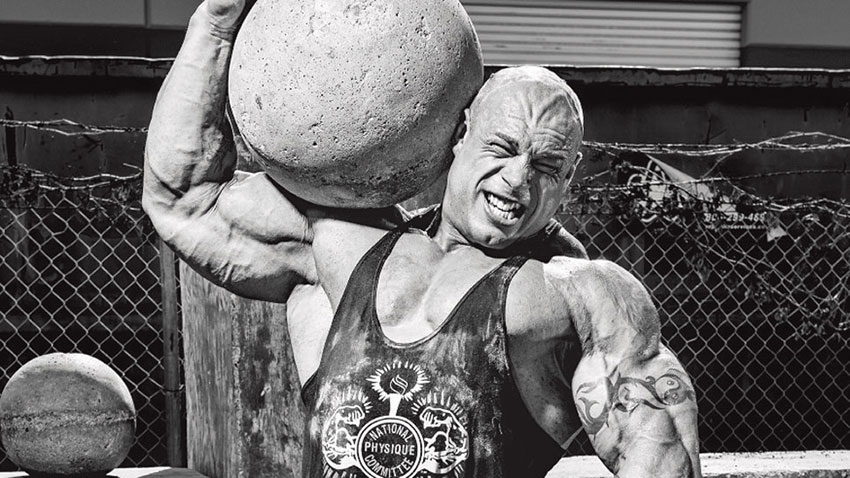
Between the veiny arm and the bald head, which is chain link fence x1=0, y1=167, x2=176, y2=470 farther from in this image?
the bald head

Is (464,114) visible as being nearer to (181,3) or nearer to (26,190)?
(26,190)

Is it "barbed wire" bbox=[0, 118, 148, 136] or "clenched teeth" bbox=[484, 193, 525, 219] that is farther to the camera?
"barbed wire" bbox=[0, 118, 148, 136]

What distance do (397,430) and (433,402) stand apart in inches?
3.5

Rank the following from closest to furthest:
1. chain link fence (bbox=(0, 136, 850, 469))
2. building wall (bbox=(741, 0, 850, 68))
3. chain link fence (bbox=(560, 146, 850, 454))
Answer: chain link fence (bbox=(0, 136, 850, 469)) < chain link fence (bbox=(560, 146, 850, 454)) < building wall (bbox=(741, 0, 850, 68))

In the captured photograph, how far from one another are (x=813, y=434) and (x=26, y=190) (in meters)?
4.44

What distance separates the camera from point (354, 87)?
8.20ft

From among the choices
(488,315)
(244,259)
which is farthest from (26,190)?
(488,315)

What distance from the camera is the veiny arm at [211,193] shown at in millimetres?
2715

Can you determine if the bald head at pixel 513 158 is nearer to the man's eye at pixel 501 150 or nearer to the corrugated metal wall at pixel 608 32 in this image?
the man's eye at pixel 501 150

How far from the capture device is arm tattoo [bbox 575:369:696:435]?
247 cm

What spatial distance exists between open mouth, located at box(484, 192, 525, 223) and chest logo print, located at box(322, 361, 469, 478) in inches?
13.6

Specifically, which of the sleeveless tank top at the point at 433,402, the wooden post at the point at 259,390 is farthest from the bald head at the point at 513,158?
the wooden post at the point at 259,390

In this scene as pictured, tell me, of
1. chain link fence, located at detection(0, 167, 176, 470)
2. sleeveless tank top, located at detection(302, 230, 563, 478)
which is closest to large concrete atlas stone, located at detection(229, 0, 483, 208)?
sleeveless tank top, located at detection(302, 230, 563, 478)

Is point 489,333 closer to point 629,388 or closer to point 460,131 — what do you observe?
point 629,388
